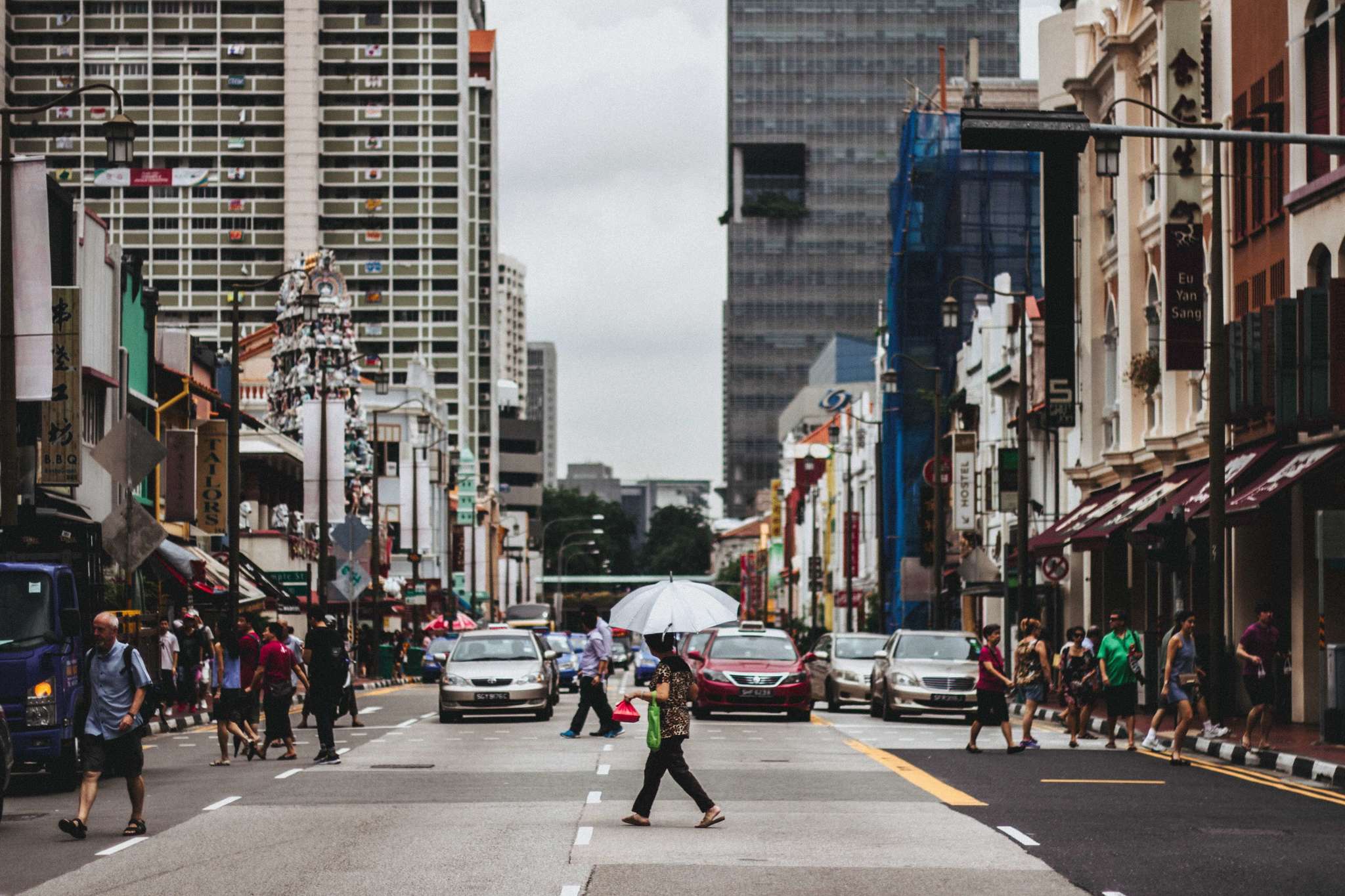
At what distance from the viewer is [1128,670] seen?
26.9m

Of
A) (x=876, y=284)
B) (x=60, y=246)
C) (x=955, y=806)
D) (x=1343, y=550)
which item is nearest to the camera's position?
(x=955, y=806)

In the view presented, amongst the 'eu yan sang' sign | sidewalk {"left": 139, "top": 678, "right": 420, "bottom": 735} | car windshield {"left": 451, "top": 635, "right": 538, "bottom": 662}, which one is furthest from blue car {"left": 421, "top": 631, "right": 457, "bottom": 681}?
the 'eu yan sang' sign

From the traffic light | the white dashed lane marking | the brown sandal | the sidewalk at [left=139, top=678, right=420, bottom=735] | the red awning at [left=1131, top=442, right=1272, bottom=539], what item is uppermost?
the red awning at [left=1131, top=442, right=1272, bottom=539]

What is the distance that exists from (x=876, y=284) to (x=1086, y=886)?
183 metres

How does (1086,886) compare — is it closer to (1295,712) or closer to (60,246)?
(1295,712)

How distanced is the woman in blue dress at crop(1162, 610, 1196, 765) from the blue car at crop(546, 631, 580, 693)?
27.8m

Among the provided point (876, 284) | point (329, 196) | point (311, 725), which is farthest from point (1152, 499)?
point (876, 284)

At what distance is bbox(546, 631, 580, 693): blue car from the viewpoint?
53.7 metres

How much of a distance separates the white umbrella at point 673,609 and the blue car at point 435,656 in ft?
97.8

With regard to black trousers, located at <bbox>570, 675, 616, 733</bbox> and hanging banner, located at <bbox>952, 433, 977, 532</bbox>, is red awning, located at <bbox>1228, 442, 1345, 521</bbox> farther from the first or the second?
hanging banner, located at <bbox>952, 433, 977, 532</bbox>

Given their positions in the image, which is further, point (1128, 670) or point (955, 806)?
point (1128, 670)

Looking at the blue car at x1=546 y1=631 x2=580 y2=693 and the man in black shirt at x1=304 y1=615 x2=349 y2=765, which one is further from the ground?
the man in black shirt at x1=304 y1=615 x2=349 y2=765

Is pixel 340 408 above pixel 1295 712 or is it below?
above

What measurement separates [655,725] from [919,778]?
650cm
